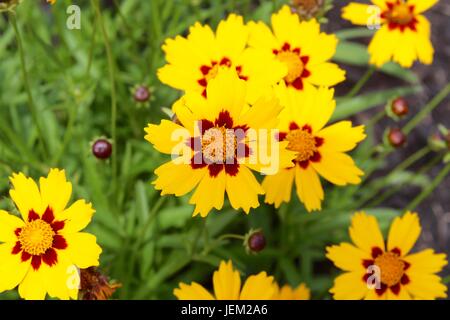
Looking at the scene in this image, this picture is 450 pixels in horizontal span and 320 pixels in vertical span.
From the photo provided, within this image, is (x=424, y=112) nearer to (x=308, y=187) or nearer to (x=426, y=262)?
(x=426, y=262)

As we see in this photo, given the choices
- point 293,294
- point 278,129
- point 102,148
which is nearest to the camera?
point 278,129

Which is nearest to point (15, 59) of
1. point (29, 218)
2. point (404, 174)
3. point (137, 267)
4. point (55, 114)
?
point (55, 114)

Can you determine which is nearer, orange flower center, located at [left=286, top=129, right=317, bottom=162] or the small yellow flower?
the small yellow flower

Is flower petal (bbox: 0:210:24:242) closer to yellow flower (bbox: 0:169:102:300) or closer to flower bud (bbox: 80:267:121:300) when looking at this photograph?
yellow flower (bbox: 0:169:102:300)

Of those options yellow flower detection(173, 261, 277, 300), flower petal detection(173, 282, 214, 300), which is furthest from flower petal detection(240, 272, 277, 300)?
flower petal detection(173, 282, 214, 300)

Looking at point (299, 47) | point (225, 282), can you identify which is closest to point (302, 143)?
point (299, 47)

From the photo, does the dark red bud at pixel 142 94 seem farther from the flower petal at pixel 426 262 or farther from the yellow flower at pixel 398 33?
the flower petal at pixel 426 262
